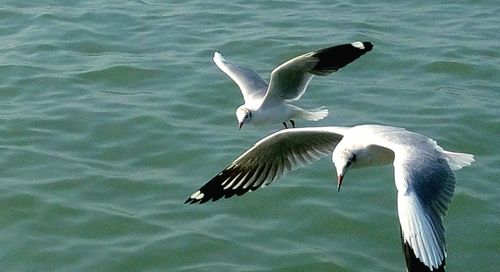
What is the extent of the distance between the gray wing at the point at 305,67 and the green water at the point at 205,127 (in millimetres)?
549

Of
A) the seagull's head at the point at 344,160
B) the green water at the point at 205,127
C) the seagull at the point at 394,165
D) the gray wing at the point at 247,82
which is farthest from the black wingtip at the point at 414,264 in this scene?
the gray wing at the point at 247,82

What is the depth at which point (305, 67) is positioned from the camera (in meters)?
8.27

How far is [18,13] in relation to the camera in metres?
12.1

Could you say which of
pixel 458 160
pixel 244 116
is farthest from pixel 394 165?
pixel 244 116

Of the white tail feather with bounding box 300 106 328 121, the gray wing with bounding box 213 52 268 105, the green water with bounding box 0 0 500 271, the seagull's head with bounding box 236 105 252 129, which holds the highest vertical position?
the gray wing with bounding box 213 52 268 105

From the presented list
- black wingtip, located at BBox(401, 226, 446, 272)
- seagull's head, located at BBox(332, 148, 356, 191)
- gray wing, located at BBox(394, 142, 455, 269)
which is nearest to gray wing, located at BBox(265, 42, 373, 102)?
seagull's head, located at BBox(332, 148, 356, 191)

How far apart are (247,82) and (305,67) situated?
745 mm

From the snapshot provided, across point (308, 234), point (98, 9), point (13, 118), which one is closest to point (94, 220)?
point (308, 234)

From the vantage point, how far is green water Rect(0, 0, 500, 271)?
7426 mm

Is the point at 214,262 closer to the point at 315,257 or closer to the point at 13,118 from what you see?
the point at 315,257

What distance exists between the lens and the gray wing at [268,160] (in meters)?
7.09

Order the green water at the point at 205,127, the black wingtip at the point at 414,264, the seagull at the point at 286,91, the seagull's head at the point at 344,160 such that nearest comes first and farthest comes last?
1. the black wingtip at the point at 414,264
2. the seagull's head at the point at 344,160
3. the green water at the point at 205,127
4. the seagull at the point at 286,91

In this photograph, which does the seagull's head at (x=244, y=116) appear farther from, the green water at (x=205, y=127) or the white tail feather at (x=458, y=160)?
the white tail feather at (x=458, y=160)

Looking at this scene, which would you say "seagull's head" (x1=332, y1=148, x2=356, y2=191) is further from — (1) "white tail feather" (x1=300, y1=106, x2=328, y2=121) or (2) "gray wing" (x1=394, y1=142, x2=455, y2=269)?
(1) "white tail feather" (x1=300, y1=106, x2=328, y2=121)
